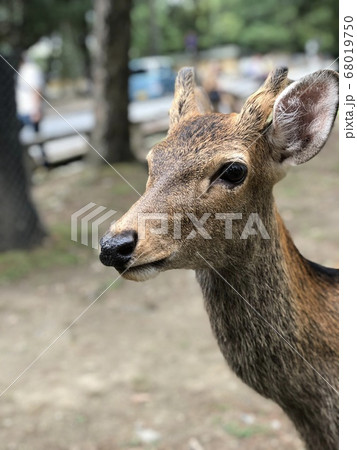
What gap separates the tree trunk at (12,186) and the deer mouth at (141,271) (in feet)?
17.1

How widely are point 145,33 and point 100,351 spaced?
41.2 m

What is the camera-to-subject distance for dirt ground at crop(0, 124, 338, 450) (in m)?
4.08

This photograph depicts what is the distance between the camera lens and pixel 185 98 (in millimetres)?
2391

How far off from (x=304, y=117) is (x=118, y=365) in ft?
11.0

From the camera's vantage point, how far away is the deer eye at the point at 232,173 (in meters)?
2.05

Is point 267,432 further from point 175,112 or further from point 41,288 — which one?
point 41,288

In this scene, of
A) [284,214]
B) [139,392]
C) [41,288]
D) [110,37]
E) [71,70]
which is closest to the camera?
[139,392]

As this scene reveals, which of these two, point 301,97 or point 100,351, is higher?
point 301,97

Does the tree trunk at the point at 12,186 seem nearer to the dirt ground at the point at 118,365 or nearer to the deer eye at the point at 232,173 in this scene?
the dirt ground at the point at 118,365

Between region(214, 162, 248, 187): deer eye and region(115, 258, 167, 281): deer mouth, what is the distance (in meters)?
0.37

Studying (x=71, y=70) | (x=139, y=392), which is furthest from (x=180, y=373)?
(x=71, y=70)

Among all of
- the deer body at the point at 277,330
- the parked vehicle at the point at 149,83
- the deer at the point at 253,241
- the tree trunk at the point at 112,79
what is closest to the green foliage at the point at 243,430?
the deer at the point at 253,241

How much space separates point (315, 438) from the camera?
2424 millimetres

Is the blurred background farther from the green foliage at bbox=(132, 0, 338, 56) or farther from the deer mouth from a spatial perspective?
the green foliage at bbox=(132, 0, 338, 56)
